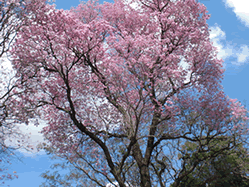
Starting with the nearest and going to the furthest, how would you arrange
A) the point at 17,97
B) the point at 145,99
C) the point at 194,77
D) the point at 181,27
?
the point at 145,99 < the point at 17,97 < the point at 181,27 < the point at 194,77

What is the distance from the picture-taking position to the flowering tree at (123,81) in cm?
913

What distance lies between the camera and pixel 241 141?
11070mm

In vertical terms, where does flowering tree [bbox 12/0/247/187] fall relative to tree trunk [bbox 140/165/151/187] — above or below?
above

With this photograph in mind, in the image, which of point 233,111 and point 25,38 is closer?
point 25,38

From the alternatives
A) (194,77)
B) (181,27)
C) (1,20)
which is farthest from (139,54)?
(1,20)

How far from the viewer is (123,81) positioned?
9094mm

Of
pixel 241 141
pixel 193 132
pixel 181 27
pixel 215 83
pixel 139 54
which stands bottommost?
pixel 241 141

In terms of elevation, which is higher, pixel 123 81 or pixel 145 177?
pixel 123 81

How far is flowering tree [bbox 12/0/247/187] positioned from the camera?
9.13m

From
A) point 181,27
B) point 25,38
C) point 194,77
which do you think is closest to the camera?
point 25,38

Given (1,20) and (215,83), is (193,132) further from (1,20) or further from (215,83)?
(1,20)

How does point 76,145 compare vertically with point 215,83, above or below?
below

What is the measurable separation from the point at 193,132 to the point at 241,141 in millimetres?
2328

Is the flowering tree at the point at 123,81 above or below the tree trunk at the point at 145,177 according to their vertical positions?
above
